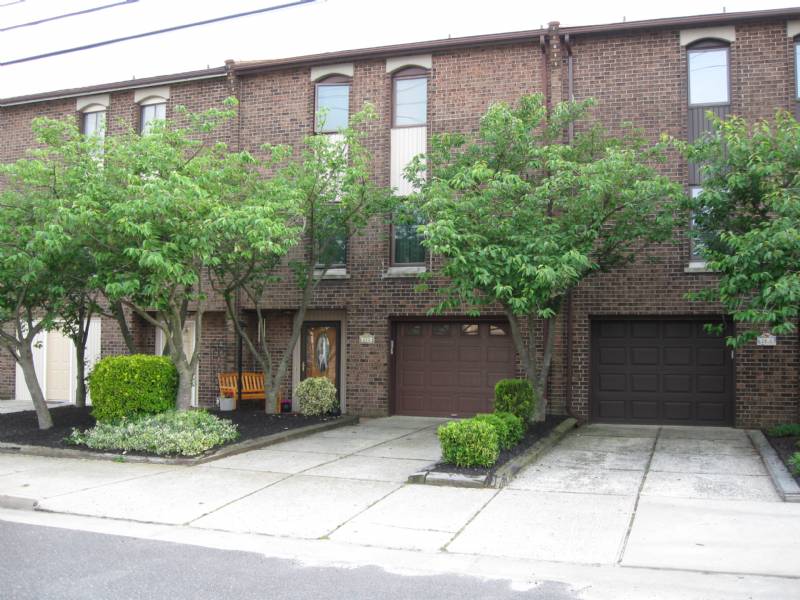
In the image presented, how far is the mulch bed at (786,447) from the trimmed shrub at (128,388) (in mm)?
8584

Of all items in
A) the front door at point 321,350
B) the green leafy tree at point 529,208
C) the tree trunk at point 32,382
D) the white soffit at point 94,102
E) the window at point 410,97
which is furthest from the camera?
the white soffit at point 94,102

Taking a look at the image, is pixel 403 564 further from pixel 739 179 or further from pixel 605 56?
pixel 605 56

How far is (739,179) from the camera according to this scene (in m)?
9.61

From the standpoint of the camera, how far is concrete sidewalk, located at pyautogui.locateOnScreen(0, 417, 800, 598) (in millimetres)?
6219

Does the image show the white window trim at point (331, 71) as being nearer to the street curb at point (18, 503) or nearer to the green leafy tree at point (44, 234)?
the green leafy tree at point (44, 234)

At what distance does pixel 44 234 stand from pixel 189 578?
595 centimetres

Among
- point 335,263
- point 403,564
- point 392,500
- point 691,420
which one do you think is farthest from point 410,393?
point 403,564

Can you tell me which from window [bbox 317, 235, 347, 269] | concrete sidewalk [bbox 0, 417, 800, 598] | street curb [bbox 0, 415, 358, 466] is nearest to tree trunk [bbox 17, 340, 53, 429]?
street curb [bbox 0, 415, 358, 466]

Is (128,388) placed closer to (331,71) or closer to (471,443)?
(471,443)

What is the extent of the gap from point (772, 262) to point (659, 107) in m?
5.82

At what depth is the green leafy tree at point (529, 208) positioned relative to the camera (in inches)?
396

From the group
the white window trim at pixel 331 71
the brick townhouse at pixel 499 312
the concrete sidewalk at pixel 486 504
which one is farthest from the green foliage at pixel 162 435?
the white window trim at pixel 331 71

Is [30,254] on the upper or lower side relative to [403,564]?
upper

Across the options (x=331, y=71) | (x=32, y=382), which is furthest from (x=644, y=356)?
(x=32, y=382)
